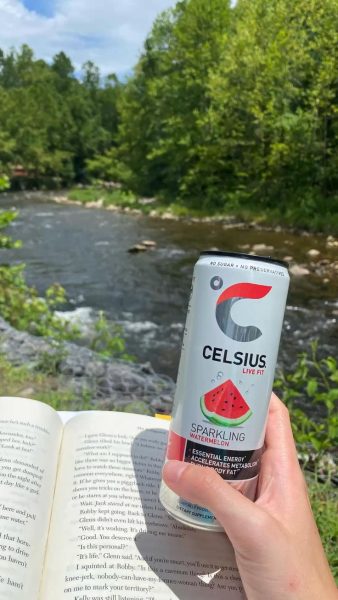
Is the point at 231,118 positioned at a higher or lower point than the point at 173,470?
higher

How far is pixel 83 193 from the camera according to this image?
92.8 feet

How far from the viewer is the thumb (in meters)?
1.06

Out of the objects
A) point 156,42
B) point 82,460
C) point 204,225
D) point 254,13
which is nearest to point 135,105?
point 156,42

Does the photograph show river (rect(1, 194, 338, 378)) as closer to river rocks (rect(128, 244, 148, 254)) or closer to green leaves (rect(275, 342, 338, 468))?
river rocks (rect(128, 244, 148, 254))

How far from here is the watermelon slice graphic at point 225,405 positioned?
3.65ft

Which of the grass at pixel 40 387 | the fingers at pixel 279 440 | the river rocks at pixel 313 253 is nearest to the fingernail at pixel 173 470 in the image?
the fingers at pixel 279 440

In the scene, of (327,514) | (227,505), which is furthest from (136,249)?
(227,505)

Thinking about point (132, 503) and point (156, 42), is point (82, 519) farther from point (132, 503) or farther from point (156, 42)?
point (156, 42)

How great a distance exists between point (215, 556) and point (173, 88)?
24.7m

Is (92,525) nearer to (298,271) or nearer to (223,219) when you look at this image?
(298,271)

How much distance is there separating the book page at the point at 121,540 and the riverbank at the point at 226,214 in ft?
44.1

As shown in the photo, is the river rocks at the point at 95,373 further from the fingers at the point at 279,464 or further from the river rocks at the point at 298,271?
the river rocks at the point at 298,271

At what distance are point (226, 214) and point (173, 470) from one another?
58.7ft

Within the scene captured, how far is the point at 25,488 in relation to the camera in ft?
4.23
